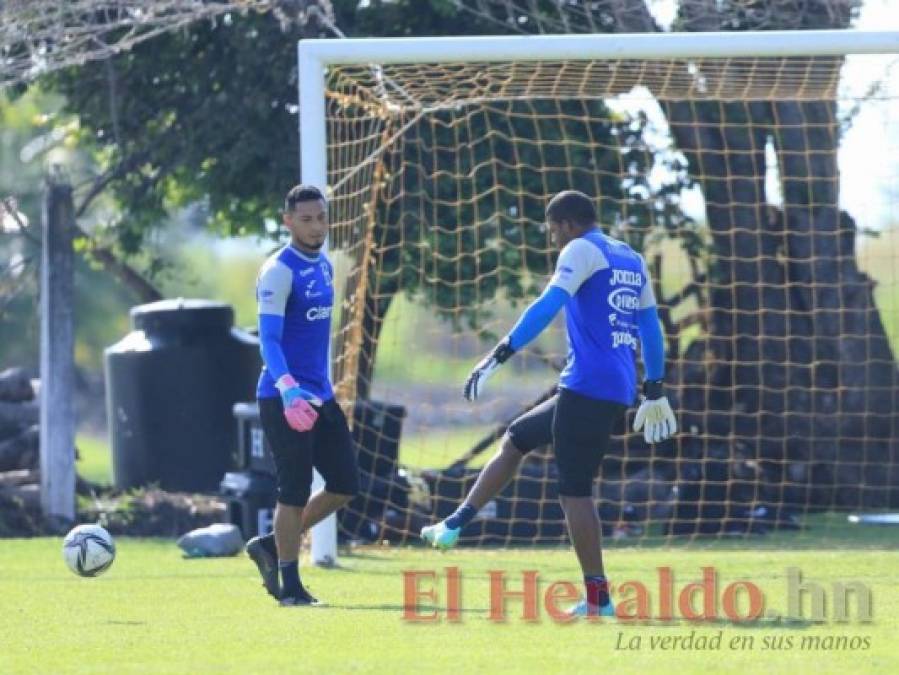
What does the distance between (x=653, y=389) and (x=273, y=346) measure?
68.5 inches

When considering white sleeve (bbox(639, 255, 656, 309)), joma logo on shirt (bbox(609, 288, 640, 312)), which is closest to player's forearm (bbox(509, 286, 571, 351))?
joma logo on shirt (bbox(609, 288, 640, 312))

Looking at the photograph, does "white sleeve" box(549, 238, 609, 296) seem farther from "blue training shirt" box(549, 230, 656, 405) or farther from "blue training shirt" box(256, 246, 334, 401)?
"blue training shirt" box(256, 246, 334, 401)

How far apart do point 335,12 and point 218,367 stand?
306 centimetres

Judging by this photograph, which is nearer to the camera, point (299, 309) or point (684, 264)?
point (299, 309)

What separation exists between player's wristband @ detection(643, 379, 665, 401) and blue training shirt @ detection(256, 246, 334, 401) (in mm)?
1457

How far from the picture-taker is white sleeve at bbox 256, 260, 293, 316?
8.50 m

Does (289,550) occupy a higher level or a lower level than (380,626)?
higher

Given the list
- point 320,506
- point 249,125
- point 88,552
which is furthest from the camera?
point 249,125

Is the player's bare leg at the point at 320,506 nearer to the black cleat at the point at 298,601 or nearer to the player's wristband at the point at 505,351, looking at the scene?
the black cleat at the point at 298,601

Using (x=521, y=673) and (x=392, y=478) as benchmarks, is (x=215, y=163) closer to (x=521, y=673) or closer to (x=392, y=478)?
(x=392, y=478)

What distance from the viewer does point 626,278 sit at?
8.14 meters

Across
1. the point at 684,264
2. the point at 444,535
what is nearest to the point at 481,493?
the point at 444,535

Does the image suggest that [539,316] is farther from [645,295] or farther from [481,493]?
[481,493]

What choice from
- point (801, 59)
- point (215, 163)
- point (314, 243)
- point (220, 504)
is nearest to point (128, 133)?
point (215, 163)
